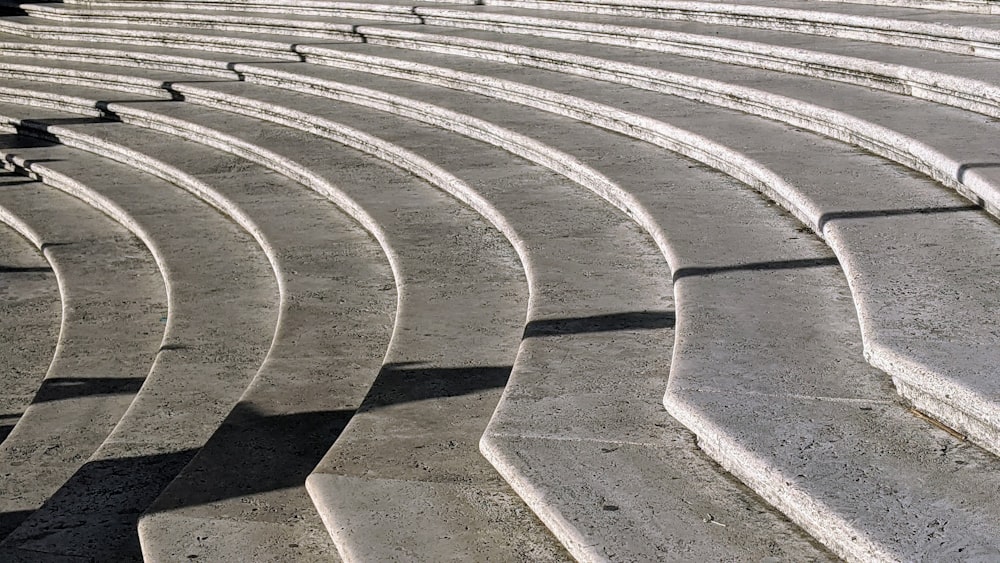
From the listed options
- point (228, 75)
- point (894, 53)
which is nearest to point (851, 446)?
point (894, 53)

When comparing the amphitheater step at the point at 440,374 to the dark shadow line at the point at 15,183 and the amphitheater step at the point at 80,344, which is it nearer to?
the amphitheater step at the point at 80,344

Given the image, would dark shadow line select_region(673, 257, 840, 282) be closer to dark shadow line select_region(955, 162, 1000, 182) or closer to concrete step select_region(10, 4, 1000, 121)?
dark shadow line select_region(955, 162, 1000, 182)

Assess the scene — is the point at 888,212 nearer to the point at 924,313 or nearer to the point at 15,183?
the point at 924,313

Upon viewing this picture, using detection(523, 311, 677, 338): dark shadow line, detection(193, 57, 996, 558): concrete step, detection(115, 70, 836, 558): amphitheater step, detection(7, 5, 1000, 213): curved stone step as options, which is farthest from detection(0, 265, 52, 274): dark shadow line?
detection(193, 57, 996, 558): concrete step

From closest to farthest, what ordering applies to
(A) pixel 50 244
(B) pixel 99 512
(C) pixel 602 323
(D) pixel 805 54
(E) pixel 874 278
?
(E) pixel 874 278 → (B) pixel 99 512 → (C) pixel 602 323 → (D) pixel 805 54 → (A) pixel 50 244

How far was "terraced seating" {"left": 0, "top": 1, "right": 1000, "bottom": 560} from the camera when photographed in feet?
8.91

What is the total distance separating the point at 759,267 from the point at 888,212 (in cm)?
50

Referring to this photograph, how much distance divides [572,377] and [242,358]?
201 cm

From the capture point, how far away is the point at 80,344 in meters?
5.68

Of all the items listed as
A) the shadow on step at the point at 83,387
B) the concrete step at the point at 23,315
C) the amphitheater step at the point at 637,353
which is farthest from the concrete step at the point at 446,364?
the concrete step at the point at 23,315

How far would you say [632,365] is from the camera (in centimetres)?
371

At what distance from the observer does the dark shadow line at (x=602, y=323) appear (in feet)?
13.2

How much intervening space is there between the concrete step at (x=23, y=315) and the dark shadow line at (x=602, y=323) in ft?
8.43

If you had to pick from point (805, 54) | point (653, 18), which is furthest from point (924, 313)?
point (653, 18)
